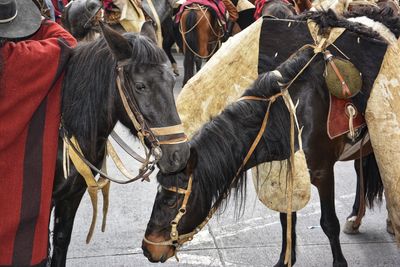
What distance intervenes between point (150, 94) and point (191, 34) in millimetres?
6803

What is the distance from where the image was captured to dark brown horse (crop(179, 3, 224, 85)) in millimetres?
9133

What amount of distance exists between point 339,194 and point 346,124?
222 centimetres

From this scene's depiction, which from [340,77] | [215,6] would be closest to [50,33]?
[340,77]

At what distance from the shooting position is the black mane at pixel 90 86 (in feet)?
9.04

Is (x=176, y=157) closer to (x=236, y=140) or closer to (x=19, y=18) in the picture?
(x=236, y=140)

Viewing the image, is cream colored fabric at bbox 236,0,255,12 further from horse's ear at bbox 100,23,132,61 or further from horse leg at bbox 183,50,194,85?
horse's ear at bbox 100,23,132,61

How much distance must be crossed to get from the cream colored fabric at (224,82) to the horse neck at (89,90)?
1.05 m

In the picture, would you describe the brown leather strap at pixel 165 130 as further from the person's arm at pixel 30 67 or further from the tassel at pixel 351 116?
the tassel at pixel 351 116

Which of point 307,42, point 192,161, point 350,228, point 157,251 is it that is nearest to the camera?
point 192,161

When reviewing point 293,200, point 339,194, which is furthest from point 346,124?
point 339,194

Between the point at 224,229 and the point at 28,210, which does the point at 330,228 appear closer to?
the point at 224,229

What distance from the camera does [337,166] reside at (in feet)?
20.9

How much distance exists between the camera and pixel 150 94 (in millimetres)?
2668

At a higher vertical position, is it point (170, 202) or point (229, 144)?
point (229, 144)
